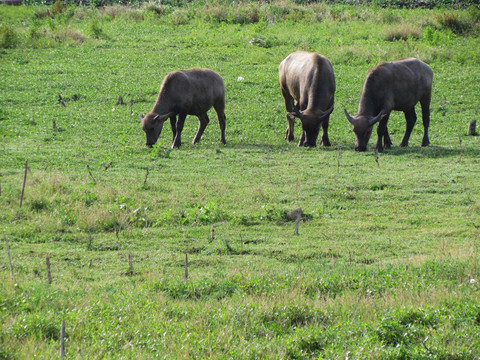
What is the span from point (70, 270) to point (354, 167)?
8106 millimetres

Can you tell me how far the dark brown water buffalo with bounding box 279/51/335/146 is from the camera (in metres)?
17.9

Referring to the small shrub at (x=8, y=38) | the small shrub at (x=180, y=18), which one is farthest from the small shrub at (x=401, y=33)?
the small shrub at (x=8, y=38)

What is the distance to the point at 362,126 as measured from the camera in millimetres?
17469

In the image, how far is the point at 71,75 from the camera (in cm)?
2619

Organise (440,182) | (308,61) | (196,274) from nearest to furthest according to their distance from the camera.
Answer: (196,274), (440,182), (308,61)

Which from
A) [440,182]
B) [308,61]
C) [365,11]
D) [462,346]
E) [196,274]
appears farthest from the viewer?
[365,11]

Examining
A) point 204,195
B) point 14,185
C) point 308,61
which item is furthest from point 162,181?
point 308,61

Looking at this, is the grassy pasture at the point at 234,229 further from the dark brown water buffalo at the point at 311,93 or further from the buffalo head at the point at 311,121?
the dark brown water buffalo at the point at 311,93

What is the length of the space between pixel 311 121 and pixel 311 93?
3.27 feet

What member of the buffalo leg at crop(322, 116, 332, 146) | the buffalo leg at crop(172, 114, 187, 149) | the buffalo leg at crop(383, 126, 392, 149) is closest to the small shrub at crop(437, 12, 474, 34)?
the buffalo leg at crop(383, 126, 392, 149)

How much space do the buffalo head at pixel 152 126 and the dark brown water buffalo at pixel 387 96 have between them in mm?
4724

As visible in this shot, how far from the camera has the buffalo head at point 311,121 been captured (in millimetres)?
17828

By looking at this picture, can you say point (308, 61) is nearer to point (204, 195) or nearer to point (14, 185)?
point (204, 195)

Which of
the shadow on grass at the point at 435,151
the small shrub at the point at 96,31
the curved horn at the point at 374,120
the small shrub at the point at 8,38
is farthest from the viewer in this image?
the small shrub at the point at 96,31
